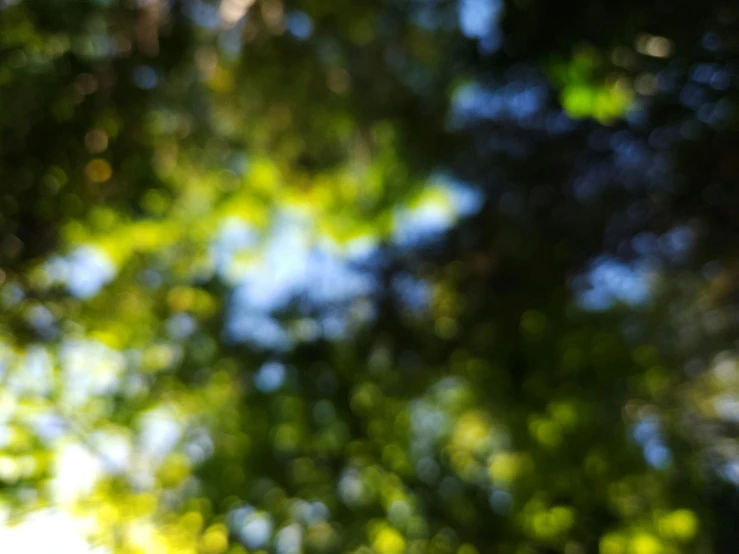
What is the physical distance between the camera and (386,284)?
2.95 m

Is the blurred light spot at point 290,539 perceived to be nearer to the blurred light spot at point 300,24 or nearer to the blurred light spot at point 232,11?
the blurred light spot at point 300,24

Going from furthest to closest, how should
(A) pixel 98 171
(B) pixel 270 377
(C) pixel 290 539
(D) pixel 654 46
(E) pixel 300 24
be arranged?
(E) pixel 300 24 → (B) pixel 270 377 → (A) pixel 98 171 → (C) pixel 290 539 → (D) pixel 654 46

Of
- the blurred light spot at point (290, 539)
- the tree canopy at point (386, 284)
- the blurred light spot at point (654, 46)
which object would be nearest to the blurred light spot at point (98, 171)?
the tree canopy at point (386, 284)

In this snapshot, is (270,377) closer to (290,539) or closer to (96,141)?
(290,539)

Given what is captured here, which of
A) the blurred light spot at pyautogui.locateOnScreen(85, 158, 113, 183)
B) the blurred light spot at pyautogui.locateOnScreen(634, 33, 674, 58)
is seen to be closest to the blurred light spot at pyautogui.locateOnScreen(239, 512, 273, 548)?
the blurred light spot at pyautogui.locateOnScreen(85, 158, 113, 183)

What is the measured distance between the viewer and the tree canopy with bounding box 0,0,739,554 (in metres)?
2.30

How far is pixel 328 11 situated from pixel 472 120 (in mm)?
876

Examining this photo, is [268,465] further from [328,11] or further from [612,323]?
[328,11]

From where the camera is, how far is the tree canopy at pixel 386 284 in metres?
2.30

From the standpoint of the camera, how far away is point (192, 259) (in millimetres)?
2973

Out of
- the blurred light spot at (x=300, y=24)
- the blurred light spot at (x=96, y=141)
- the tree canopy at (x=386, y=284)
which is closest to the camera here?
the tree canopy at (x=386, y=284)

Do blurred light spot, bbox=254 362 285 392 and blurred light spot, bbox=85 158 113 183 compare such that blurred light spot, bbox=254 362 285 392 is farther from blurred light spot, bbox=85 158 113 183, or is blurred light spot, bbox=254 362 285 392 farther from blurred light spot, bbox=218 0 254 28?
blurred light spot, bbox=218 0 254 28

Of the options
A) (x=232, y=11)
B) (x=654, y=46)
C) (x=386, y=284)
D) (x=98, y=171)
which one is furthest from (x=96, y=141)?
(x=654, y=46)

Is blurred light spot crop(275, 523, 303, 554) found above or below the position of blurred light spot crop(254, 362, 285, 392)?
below
